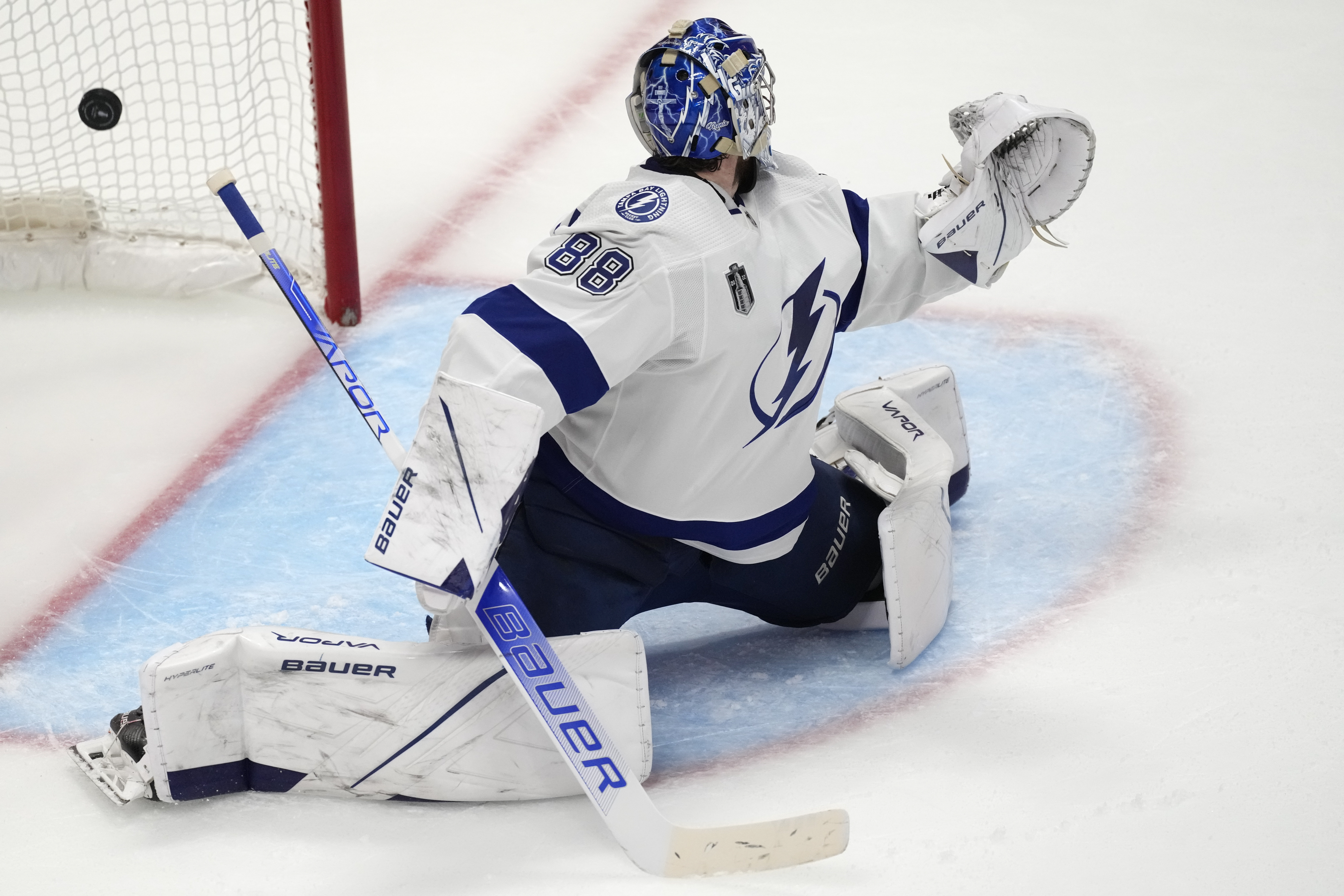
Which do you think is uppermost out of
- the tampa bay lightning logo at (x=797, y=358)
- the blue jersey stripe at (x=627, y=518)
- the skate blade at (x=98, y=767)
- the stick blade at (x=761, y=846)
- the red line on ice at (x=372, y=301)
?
the tampa bay lightning logo at (x=797, y=358)

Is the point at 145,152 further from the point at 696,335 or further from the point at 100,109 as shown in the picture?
the point at 696,335

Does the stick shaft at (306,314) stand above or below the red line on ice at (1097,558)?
above

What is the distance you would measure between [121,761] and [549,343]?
835 mm

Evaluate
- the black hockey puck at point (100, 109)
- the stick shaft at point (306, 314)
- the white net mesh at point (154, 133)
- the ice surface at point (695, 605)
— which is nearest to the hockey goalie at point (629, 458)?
the ice surface at point (695, 605)

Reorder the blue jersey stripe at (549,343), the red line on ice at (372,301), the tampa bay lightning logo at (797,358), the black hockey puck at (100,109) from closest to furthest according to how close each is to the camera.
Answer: the blue jersey stripe at (549,343) → the tampa bay lightning logo at (797,358) → the red line on ice at (372,301) → the black hockey puck at (100,109)

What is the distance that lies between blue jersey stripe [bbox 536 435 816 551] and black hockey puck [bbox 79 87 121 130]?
151 centimetres

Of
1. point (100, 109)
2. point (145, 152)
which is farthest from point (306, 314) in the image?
point (145, 152)

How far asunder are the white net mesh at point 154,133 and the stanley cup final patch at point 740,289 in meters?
1.76

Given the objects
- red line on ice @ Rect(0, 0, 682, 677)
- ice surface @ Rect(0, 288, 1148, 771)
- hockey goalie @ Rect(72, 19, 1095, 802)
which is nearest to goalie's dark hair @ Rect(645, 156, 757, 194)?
hockey goalie @ Rect(72, 19, 1095, 802)

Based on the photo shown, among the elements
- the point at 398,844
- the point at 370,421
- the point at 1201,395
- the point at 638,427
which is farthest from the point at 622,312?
the point at 1201,395

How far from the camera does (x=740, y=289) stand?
2004mm

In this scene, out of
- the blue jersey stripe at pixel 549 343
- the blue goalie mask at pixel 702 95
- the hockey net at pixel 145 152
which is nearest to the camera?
the blue jersey stripe at pixel 549 343

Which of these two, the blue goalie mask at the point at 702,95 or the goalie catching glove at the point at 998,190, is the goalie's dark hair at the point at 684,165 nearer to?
the blue goalie mask at the point at 702,95

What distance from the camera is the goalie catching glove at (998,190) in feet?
7.39
